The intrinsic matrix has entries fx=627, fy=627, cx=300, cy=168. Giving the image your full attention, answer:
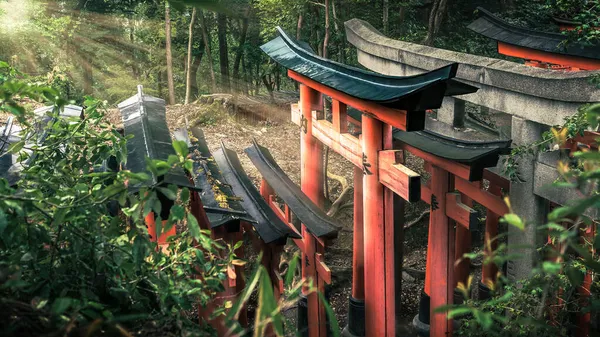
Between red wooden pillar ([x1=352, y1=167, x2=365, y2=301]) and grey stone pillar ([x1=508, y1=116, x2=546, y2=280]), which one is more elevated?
grey stone pillar ([x1=508, y1=116, x2=546, y2=280])

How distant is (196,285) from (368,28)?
21.2ft

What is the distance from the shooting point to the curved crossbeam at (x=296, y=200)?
18.2ft

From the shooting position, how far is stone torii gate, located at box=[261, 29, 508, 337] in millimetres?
4250

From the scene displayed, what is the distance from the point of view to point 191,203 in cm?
458

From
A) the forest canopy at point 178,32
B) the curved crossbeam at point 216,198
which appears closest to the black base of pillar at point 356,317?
the curved crossbeam at point 216,198

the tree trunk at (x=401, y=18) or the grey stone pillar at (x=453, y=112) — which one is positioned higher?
the tree trunk at (x=401, y=18)

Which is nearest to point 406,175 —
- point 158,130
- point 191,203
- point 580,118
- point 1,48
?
point 580,118

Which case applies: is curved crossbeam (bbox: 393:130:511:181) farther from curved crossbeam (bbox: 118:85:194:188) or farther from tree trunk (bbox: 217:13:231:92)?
tree trunk (bbox: 217:13:231:92)

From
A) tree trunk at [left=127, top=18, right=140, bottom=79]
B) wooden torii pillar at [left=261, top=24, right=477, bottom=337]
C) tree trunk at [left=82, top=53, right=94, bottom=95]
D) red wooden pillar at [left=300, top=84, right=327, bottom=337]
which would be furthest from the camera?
tree trunk at [left=127, top=18, right=140, bottom=79]

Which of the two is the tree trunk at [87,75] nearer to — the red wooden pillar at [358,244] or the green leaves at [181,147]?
the red wooden pillar at [358,244]

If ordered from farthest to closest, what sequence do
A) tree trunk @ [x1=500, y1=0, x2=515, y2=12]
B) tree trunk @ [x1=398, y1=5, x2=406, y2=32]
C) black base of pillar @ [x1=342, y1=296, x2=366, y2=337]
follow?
tree trunk @ [x1=500, y1=0, x2=515, y2=12], tree trunk @ [x1=398, y1=5, x2=406, y2=32], black base of pillar @ [x1=342, y1=296, x2=366, y2=337]

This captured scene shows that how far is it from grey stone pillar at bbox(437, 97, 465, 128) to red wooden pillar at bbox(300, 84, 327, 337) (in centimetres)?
131

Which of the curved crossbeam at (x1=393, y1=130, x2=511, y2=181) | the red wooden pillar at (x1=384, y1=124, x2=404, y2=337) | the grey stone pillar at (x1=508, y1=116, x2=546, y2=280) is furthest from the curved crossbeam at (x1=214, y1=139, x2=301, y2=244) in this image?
the grey stone pillar at (x1=508, y1=116, x2=546, y2=280)

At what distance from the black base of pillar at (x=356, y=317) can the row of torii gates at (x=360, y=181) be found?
0.05ft
